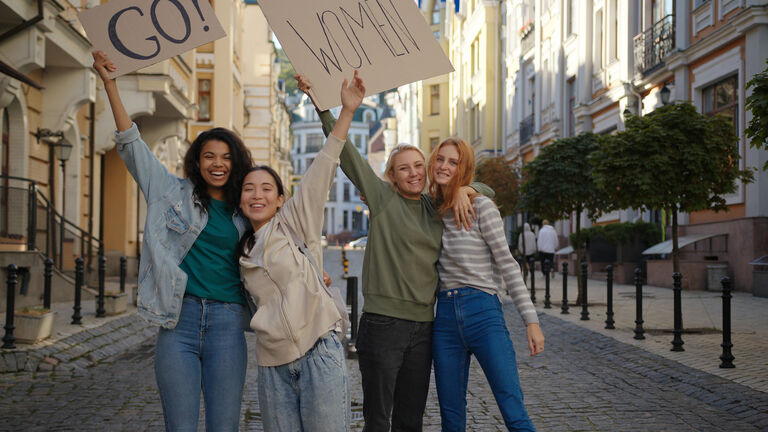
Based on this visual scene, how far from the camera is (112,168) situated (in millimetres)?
24047

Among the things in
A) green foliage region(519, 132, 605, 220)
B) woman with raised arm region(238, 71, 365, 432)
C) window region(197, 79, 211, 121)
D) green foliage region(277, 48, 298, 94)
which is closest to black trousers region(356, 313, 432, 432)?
woman with raised arm region(238, 71, 365, 432)

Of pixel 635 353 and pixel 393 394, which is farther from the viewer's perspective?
pixel 635 353

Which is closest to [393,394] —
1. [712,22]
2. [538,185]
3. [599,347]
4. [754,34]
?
[599,347]

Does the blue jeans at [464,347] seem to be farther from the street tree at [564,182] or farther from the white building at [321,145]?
the white building at [321,145]

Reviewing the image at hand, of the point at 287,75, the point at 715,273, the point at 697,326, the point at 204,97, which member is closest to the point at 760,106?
the point at 697,326

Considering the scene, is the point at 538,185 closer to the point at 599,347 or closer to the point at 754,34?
the point at 754,34

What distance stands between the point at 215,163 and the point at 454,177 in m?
1.16

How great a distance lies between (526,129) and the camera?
3703cm

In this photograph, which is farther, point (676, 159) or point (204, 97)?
point (204, 97)

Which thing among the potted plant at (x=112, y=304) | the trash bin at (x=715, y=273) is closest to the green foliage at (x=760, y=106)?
the potted plant at (x=112, y=304)

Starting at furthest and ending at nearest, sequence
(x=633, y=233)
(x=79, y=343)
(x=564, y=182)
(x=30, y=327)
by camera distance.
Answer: (x=633, y=233) → (x=564, y=182) → (x=79, y=343) → (x=30, y=327)

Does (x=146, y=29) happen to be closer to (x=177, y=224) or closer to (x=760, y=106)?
(x=177, y=224)

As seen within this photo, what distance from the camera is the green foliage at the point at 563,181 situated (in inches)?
662

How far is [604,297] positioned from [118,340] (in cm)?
1041
